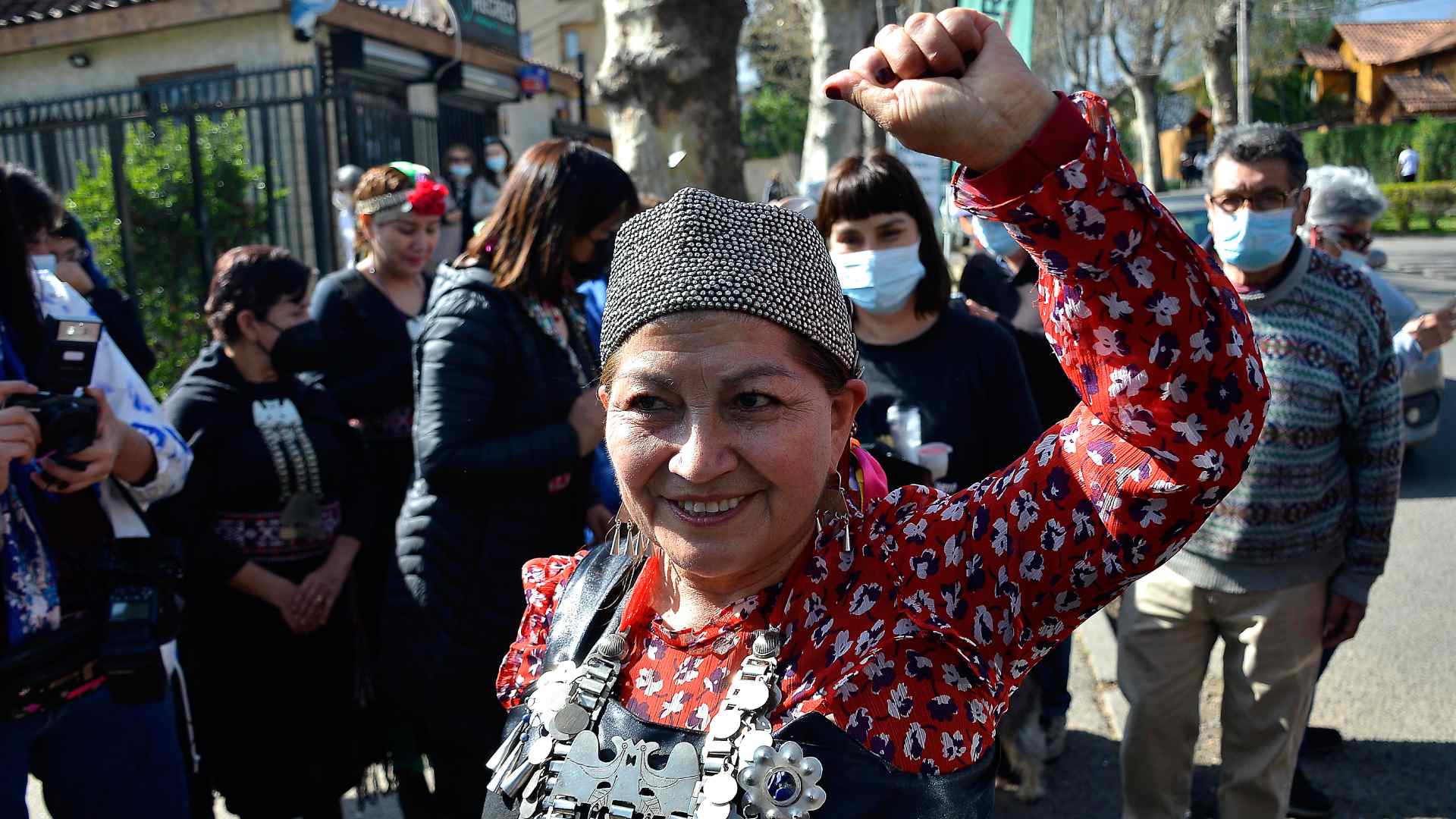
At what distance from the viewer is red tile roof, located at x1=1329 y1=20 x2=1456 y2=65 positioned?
53.8 metres

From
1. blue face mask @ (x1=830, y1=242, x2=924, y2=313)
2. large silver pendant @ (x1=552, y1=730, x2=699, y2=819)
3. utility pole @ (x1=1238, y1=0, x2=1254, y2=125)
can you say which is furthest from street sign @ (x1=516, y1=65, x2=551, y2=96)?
utility pole @ (x1=1238, y1=0, x2=1254, y2=125)

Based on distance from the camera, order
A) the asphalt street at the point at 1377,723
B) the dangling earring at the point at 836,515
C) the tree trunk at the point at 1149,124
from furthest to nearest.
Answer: the tree trunk at the point at 1149,124
the asphalt street at the point at 1377,723
the dangling earring at the point at 836,515

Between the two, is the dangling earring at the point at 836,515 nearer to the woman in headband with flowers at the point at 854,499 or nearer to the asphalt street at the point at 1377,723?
the woman in headband with flowers at the point at 854,499

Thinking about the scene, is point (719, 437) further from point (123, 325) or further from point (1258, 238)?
point (123, 325)

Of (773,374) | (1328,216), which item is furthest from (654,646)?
(1328,216)

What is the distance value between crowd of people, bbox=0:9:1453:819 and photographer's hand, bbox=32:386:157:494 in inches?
0.6

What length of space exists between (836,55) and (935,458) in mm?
9464

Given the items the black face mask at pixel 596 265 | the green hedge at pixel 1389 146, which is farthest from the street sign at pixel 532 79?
the green hedge at pixel 1389 146

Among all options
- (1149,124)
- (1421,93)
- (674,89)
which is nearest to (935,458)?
(674,89)

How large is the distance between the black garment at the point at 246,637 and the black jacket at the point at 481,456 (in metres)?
0.72

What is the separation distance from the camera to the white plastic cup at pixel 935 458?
309 centimetres

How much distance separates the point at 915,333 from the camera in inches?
135

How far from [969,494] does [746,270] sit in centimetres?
43

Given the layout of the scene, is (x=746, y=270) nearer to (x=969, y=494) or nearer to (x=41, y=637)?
(x=969, y=494)
